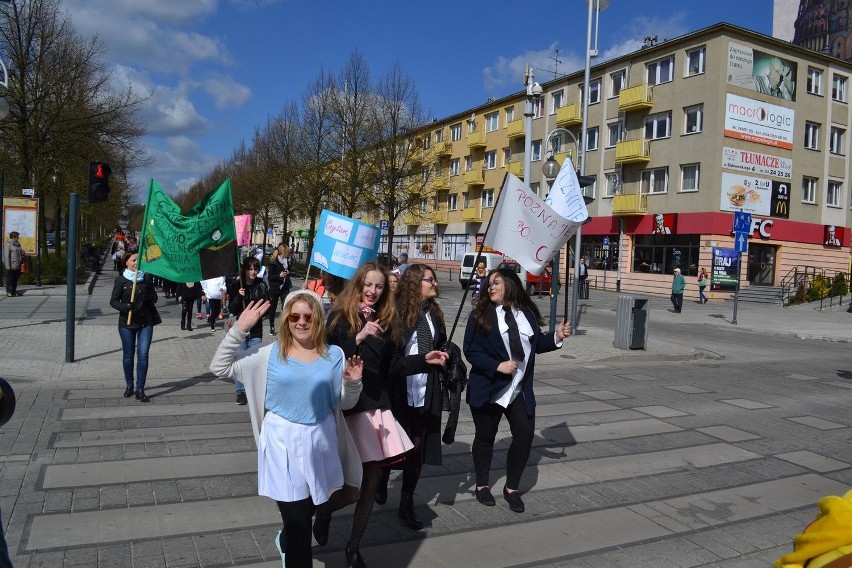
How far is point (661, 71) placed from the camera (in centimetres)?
3934

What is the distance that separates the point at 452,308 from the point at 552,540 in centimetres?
1941

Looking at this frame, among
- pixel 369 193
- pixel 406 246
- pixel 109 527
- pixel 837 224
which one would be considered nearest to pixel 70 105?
pixel 369 193

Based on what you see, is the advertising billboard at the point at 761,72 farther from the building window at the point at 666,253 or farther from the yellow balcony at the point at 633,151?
the building window at the point at 666,253

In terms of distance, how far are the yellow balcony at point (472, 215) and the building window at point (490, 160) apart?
343cm

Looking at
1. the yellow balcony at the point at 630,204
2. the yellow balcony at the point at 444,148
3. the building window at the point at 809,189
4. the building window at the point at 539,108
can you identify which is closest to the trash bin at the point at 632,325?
the yellow balcony at the point at 630,204

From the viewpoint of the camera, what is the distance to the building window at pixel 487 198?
55.7 metres

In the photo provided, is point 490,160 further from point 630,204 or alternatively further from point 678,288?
point 678,288

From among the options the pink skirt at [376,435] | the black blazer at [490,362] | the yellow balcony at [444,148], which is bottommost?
the pink skirt at [376,435]

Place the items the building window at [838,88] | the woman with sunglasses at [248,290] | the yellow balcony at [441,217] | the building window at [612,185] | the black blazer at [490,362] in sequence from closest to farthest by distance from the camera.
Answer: the black blazer at [490,362] < the woman with sunglasses at [248,290] < the building window at [838,88] < the building window at [612,185] < the yellow balcony at [441,217]

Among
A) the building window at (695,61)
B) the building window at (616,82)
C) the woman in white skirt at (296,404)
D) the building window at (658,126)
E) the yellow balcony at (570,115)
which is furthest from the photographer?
the yellow balcony at (570,115)

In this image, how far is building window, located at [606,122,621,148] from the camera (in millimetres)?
42156

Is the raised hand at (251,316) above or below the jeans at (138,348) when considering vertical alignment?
above

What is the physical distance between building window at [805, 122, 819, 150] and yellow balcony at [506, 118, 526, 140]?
17.9m

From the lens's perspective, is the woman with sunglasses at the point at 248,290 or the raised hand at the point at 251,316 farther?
the woman with sunglasses at the point at 248,290
